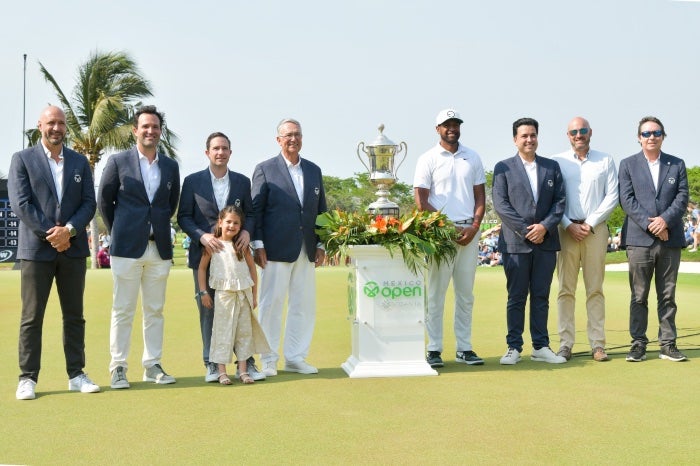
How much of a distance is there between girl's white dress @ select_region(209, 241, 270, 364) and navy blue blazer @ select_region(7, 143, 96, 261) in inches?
40.7

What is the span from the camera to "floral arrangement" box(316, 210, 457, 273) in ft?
23.4

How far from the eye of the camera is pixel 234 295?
6895 mm

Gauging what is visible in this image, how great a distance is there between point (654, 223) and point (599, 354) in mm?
1223

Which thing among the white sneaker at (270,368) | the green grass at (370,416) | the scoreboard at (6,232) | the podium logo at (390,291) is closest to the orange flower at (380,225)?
the podium logo at (390,291)

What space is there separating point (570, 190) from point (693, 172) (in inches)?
2359

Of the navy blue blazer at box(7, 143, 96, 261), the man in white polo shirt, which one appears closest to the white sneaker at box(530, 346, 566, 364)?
the man in white polo shirt

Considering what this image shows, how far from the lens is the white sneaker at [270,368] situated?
7109mm

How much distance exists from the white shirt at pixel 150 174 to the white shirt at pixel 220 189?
452 millimetres

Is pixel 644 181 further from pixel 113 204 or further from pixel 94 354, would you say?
pixel 94 354

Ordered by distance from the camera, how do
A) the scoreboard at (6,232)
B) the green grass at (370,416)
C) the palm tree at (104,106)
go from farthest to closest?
the palm tree at (104,106) < the scoreboard at (6,232) < the green grass at (370,416)

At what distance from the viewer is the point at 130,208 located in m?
6.77

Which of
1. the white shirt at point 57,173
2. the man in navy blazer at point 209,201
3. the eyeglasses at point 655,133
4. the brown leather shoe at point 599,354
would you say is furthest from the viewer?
the eyeglasses at point 655,133

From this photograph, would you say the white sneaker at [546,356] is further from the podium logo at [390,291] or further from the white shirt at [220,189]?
the white shirt at [220,189]

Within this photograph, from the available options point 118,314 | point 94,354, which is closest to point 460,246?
point 118,314
